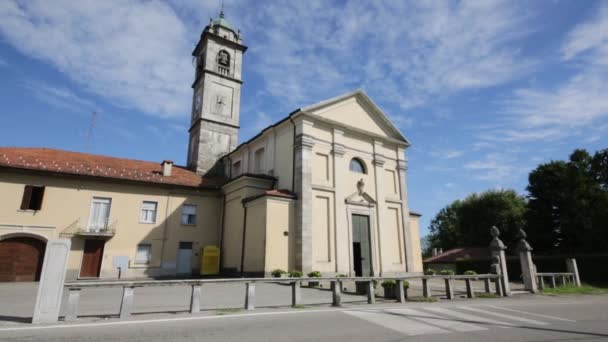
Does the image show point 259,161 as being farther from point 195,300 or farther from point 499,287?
point 195,300

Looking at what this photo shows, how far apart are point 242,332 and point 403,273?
695 inches

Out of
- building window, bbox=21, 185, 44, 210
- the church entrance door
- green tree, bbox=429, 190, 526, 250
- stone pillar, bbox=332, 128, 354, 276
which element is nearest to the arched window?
stone pillar, bbox=332, 128, 354, 276

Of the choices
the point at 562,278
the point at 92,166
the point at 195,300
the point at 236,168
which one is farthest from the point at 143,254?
the point at 562,278

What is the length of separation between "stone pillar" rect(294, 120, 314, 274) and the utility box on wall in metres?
6.29

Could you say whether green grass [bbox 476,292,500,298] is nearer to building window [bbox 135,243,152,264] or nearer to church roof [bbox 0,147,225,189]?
church roof [bbox 0,147,225,189]

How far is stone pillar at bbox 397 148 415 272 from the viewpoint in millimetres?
22186

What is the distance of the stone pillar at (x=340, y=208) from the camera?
19156 millimetres

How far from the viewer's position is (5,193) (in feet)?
58.3

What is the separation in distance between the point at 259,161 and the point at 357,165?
22.9 ft

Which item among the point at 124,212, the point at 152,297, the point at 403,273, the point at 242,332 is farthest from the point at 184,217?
→ the point at 242,332

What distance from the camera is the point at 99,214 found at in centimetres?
1989

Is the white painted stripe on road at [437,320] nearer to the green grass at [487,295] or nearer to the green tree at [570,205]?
the green grass at [487,295]

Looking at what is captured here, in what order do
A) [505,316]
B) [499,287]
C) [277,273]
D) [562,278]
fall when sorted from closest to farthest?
[505,316] → [499,287] → [277,273] → [562,278]

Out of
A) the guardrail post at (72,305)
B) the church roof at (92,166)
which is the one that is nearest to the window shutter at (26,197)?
the church roof at (92,166)
